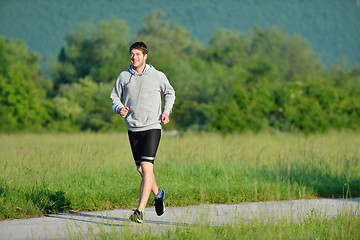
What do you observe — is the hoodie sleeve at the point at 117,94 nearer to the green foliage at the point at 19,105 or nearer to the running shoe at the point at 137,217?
the running shoe at the point at 137,217

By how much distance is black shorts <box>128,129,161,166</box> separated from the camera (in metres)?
6.13

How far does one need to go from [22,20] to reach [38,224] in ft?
545

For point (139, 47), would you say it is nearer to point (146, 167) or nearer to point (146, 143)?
point (146, 143)

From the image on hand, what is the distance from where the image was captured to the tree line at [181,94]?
2481 centimetres

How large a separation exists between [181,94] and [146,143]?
973 inches

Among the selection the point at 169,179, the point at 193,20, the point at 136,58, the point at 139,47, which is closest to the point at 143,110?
the point at 136,58

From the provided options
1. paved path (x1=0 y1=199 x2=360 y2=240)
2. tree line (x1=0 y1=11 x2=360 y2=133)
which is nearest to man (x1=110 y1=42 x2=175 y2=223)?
paved path (x1=0 y1=199 x2=360 y2=240)

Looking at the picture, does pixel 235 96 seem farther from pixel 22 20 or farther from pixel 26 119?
pixel 22 20

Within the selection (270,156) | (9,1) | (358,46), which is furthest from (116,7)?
(270,156)

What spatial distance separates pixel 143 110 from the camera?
615 cm

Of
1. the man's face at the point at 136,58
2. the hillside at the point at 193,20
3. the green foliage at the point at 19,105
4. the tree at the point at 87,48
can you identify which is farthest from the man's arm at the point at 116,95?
the hillside at the point at 193,20

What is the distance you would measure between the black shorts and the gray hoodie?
2.7 inches

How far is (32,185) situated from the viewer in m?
7.77

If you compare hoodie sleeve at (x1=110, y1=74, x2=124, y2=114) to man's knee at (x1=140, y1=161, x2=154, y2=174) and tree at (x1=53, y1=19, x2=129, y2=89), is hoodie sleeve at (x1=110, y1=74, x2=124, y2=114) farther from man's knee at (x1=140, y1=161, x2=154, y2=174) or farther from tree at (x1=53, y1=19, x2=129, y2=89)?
tree at (x1=53, y1=19, x2=129, y2=89)
